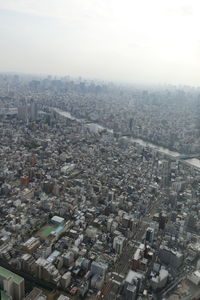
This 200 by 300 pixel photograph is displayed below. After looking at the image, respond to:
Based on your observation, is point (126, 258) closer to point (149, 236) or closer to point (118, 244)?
point (118, 244)

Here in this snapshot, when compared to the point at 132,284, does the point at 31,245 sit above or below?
below

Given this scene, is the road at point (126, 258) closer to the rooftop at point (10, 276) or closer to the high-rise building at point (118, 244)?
the high-rise building at point (118, 244)

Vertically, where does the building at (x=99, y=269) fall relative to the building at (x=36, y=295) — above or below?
above

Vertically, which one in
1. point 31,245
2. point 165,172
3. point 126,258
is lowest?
point 126,258

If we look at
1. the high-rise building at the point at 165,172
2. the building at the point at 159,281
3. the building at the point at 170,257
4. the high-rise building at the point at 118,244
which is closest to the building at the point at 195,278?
the building at the point at 170,257

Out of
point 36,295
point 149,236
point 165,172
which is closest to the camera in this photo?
point 36,295

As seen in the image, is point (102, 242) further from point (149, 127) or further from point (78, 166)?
point (149, 127)

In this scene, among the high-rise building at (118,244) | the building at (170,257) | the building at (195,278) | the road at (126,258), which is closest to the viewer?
the road at (126,258)

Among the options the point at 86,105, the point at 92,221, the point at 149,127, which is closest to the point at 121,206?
the point at 92,221

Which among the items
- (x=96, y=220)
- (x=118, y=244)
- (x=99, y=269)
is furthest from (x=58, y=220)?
(x=99, y=269)

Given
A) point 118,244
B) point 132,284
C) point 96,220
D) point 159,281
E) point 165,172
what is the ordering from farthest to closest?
1. point 165,172
2. point 96,220
3. point 118,244
4. point 159,281
5. point 132,284

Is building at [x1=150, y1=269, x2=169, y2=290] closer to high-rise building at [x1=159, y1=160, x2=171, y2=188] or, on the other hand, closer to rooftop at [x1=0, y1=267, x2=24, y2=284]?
rooftop at [x1=0, y1=267, x2=24, y2=284]
